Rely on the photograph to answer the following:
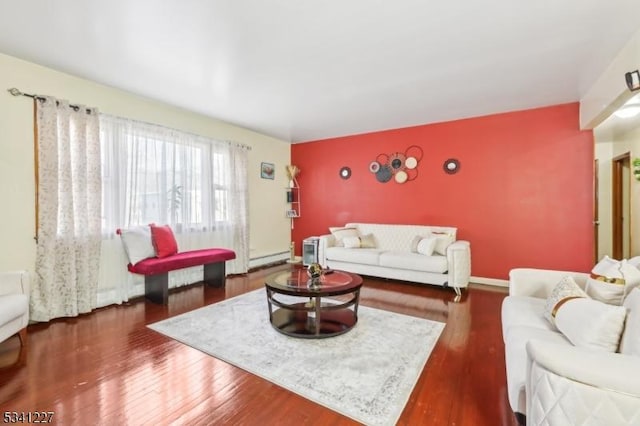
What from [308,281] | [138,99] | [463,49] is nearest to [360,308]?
[308,281]

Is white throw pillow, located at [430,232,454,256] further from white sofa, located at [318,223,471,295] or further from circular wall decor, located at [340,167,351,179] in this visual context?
circular wall decor, located at [340,167,351,179]

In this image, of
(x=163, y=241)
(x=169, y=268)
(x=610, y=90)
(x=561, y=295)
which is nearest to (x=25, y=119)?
(x=163, y=241)

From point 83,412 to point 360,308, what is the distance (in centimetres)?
243

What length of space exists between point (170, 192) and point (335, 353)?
10.3 feet

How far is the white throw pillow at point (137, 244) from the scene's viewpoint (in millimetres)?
3379

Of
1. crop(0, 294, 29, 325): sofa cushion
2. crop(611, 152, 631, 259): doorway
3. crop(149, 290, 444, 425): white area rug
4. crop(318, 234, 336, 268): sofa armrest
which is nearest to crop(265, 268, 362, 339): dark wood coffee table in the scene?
crop(149, 290, 444, 425): white area rug

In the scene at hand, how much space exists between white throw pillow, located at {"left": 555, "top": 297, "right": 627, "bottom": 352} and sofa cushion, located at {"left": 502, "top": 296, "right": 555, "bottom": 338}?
0.81 feet

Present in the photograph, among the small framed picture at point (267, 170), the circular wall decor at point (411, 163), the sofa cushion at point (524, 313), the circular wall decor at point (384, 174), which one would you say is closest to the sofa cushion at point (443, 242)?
the circular wall decor at point (411, 163)

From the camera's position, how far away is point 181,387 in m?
1.86

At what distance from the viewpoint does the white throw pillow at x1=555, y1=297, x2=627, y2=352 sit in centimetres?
137

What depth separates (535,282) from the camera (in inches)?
95.7

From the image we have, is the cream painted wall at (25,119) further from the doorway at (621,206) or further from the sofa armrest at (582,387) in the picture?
the doorway at (621,206)

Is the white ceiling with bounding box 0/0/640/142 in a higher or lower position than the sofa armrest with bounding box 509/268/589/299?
higher

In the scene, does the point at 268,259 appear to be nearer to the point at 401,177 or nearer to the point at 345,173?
the point at 345,173
